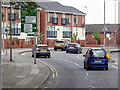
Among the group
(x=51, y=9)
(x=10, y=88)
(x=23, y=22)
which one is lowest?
(x=10, y=88)

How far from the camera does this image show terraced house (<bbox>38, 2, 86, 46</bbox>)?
7675 cm

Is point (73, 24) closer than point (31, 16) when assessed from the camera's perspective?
No

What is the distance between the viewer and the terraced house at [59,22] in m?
76.8

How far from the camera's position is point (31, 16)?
27.2 meters

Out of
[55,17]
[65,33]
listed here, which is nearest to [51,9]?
[55,17]

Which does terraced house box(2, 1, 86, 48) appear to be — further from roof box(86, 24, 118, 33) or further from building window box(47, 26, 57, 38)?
roof box(86, 24, 118, 33)

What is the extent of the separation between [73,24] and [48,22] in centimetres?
772

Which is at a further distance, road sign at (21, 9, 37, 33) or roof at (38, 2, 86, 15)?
roof at (38, 2, 86, 15)

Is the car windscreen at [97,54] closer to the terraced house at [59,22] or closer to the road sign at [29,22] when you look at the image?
the road sign at [29,22]

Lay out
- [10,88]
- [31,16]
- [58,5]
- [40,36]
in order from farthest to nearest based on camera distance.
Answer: [58,5]
[40,36]
[31,16]
[10,88]

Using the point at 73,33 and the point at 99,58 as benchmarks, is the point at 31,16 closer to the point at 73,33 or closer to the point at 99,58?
the point at 99,58

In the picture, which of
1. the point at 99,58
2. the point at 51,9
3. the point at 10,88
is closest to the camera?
the point at 10,88

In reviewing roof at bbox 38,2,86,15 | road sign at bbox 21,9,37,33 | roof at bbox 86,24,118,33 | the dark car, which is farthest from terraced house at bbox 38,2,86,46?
the dark car

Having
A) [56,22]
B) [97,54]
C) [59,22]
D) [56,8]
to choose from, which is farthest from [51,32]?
[97,54]
